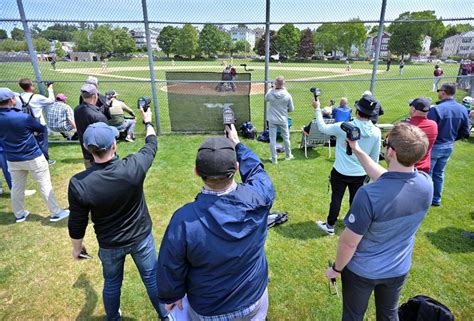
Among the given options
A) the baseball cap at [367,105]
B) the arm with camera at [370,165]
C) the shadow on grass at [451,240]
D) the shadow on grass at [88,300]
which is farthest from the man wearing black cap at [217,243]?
the shadow on grass at [451,240]

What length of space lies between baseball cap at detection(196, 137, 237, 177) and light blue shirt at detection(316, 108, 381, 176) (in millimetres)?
2458

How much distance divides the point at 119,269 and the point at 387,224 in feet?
7.67

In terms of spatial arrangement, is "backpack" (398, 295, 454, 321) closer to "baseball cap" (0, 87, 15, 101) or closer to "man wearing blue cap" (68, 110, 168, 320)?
"man wearing blue cap" (68, 110, 168, 320)

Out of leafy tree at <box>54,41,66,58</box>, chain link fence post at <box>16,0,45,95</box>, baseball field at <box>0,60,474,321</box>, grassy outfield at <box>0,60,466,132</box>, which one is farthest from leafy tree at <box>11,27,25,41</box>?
baseball field at <box>0,60,474,321</box>

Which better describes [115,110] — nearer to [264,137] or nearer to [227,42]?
[264,137]

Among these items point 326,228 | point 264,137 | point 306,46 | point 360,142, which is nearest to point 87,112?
point 360,142

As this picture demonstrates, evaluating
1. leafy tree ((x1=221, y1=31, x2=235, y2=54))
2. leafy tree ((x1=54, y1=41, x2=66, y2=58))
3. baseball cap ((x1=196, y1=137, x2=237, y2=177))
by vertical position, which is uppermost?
leafy tree ((x1=221, y1=31, x2=235, y2=54))

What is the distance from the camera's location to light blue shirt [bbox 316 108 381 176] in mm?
3689

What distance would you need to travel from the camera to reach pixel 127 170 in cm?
250

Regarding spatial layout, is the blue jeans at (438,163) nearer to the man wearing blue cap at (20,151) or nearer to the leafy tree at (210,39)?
the man wearing blue cap at (20,151)

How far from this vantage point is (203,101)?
8992 millimetres

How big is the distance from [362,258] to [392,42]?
1026 centimetres

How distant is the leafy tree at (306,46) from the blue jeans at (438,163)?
6.46 metres

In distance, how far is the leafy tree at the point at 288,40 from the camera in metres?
8.98
